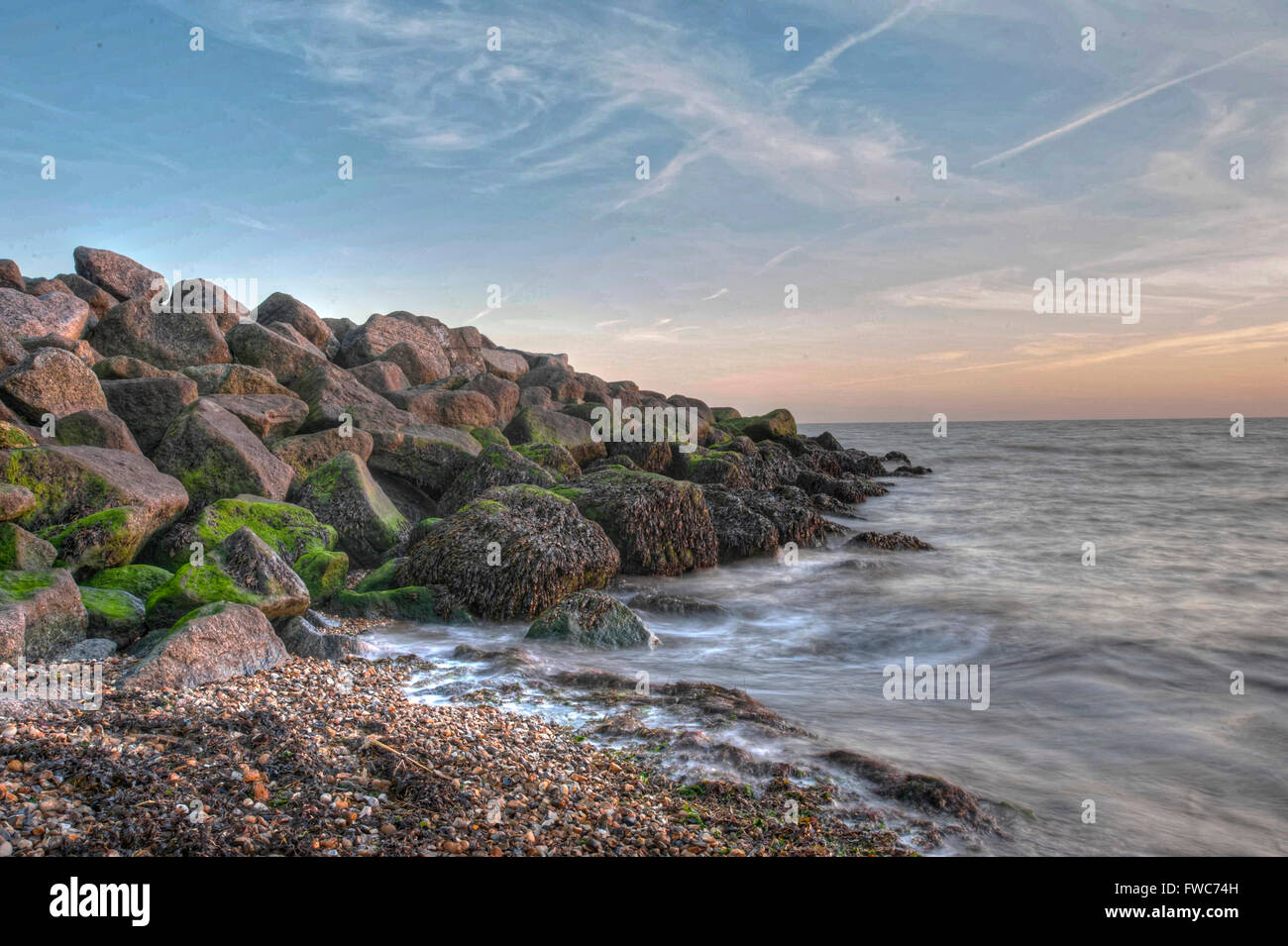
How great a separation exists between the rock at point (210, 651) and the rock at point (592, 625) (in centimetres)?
259

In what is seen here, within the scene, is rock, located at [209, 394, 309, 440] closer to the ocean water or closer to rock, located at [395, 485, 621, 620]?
rock, located at [395, 485, 621, 620]

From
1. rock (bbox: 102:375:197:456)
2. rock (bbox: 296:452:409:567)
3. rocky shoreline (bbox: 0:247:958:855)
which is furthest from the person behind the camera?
rock (bbox: 102:375:197:456)

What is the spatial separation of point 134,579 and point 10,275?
1453cm

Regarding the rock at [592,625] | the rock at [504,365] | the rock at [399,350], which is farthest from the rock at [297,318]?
the rock at [592,625]

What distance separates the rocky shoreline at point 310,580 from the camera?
12.9 feet

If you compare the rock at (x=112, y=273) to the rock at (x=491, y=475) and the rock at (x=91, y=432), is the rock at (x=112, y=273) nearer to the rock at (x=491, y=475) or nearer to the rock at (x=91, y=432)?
the rock at (x=91, y=432)

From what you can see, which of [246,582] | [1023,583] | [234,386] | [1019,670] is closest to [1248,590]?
[1023,583]

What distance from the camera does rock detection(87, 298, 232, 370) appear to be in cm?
1507

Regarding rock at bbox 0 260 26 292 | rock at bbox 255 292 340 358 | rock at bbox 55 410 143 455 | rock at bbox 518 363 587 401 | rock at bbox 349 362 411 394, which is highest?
rock at bbox 0 260 26 292

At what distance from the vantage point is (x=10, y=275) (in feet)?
57.5

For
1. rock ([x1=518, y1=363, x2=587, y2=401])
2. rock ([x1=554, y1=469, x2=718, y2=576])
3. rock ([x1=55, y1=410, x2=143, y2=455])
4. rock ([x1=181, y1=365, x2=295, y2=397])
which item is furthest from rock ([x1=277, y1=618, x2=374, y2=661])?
rock ([x1=518, y1=363, x2=587, y2=401])

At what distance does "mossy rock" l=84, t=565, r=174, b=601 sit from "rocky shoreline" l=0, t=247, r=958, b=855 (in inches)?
1.1

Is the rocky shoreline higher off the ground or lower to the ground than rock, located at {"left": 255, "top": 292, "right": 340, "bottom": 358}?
lower
